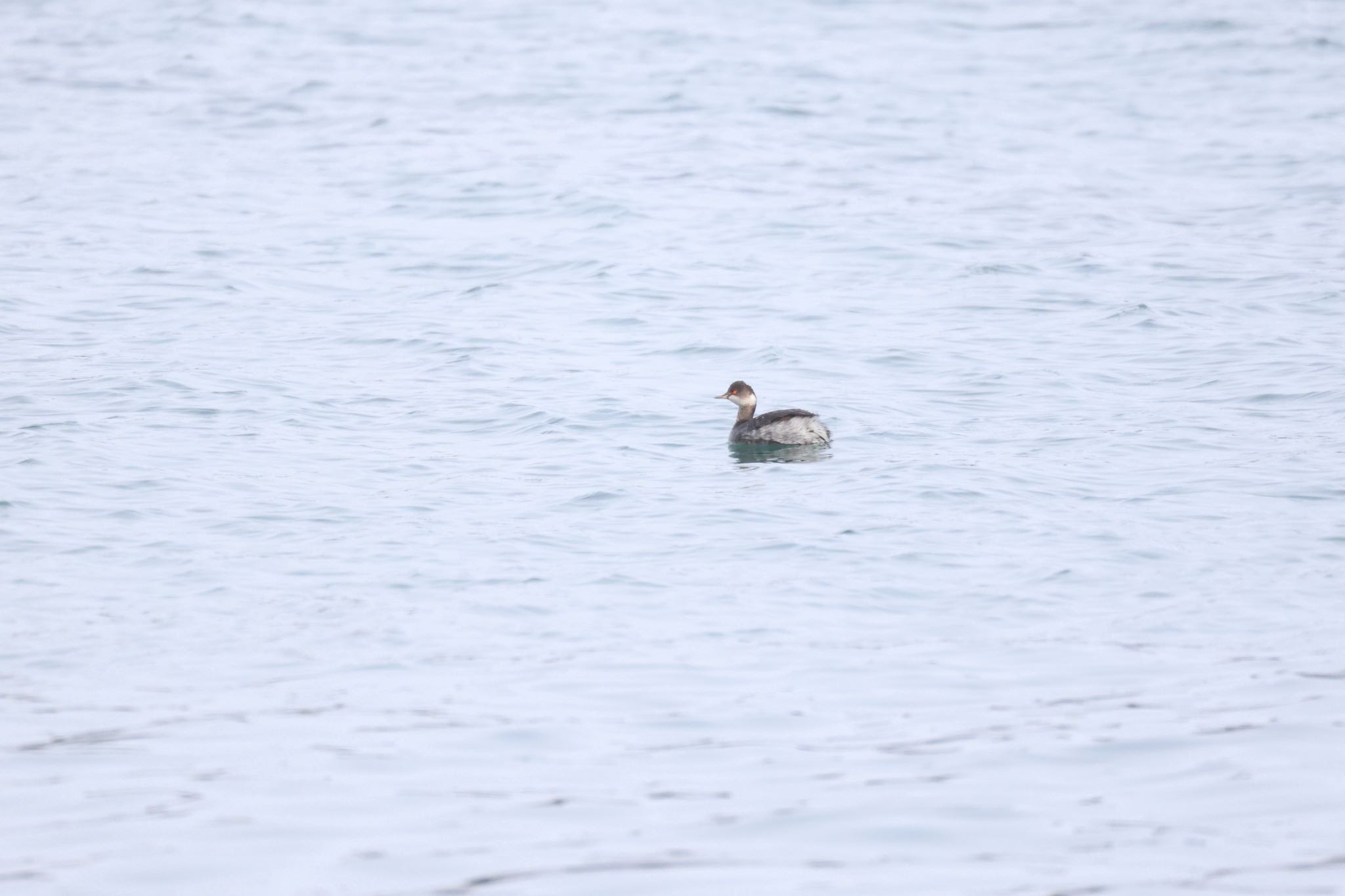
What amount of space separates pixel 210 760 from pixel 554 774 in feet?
5.07

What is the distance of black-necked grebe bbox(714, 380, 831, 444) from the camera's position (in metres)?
13.3

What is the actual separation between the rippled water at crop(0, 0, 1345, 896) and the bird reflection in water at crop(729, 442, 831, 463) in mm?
54

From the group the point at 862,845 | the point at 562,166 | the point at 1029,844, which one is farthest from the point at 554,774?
the point at 562,166

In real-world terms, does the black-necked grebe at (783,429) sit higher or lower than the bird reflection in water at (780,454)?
higher

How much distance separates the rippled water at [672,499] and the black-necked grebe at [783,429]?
13 cm

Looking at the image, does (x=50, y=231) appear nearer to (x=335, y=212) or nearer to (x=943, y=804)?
(x=335, y=212)

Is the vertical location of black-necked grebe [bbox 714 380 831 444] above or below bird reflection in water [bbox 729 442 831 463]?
above

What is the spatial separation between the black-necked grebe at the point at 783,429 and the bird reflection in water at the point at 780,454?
0.14 ft

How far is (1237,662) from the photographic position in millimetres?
8984

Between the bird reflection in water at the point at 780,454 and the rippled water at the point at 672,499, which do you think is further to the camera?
the bird reflection in water at the point at 780,454

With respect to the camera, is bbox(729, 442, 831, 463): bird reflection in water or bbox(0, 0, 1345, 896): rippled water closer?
bbox(0, 0, 1345, 896): rippled water

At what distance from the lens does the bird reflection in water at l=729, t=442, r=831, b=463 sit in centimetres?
1330

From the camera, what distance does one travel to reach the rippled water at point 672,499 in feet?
24.1

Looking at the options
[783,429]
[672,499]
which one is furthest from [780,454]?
[672,499]
